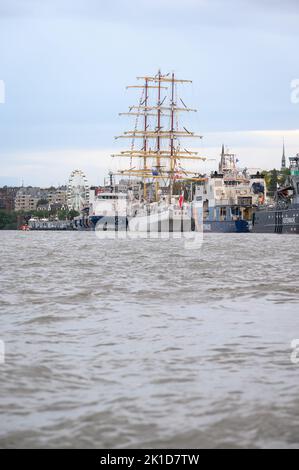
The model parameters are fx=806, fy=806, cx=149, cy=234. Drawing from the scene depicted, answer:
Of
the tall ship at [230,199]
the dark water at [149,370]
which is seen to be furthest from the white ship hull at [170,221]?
the dark water at [149,370]

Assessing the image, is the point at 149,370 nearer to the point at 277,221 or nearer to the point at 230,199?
the point at 277,221

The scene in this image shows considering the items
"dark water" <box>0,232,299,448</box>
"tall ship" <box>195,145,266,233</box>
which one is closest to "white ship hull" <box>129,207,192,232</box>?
"tall ship" <box>195,145,266,233</box>

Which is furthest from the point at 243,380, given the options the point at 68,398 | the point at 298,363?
the point at 68,398

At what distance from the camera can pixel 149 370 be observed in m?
7.39

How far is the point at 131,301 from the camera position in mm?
13562

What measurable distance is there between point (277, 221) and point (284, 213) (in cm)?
413

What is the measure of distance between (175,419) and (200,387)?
1017 millimetres

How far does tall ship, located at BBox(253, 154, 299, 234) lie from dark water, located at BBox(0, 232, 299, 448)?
6792cm

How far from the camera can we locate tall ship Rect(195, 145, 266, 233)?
Result: 10769 centimetres

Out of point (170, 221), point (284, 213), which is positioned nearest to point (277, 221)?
point (284, 213)

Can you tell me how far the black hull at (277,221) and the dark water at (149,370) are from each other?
67564 mm

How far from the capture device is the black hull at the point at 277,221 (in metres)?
81.2

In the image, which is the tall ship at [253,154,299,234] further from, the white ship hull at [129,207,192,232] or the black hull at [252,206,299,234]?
the white ship hull at [129,207,192,232]
